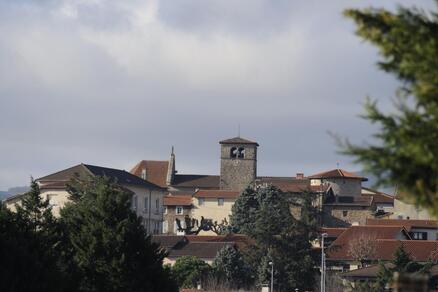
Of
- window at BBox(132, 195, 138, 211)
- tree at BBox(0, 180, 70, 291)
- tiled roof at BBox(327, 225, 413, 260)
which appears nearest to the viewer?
tree at BBox(0, 180, 70, 291)

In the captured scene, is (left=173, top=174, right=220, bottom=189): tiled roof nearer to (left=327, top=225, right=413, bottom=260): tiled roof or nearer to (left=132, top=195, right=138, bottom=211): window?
(left=132, top=195, right=138, bottom=211): window

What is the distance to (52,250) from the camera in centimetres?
4400

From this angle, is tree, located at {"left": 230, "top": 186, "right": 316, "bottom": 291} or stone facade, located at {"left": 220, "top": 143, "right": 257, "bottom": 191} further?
stone facade, located at {"left": 220, "top": 143, "right": 257, "bottom": 191}

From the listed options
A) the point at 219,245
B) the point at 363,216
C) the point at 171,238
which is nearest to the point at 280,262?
the point at 219,245

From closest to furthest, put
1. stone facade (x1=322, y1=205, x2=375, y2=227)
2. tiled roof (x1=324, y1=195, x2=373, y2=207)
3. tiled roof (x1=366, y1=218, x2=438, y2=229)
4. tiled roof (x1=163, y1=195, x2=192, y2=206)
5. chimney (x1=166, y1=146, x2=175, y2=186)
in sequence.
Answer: tiled roof (x1=366, y1=218, x2=438, y2=229) < stone facade (x1=322, y1=205, x2=375, y2=227) < tiled roof (x1=324, y1=195, x2=373, y2=207) < tiled roof (x1=163, y1=195, x2=192, y2=206) < chimney (x1=166, y1=146, x2=175, y2=186)

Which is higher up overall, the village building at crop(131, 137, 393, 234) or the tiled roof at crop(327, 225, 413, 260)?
the village building at crop(131, 137, 393, 234)

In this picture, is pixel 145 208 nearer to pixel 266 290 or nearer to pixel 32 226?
pixel 266 290

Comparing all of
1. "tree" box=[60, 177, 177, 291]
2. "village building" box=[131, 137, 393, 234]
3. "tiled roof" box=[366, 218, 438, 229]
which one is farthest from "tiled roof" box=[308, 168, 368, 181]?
"tree" box=[60, 177, 177, 291]

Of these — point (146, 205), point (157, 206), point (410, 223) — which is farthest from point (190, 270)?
point (157, 206)

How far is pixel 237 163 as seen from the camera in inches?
7219

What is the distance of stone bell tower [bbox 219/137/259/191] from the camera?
7190 inches

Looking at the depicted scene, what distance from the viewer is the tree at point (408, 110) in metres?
13.2

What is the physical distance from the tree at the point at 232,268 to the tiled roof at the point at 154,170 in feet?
284

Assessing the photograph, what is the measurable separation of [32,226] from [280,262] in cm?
5465
